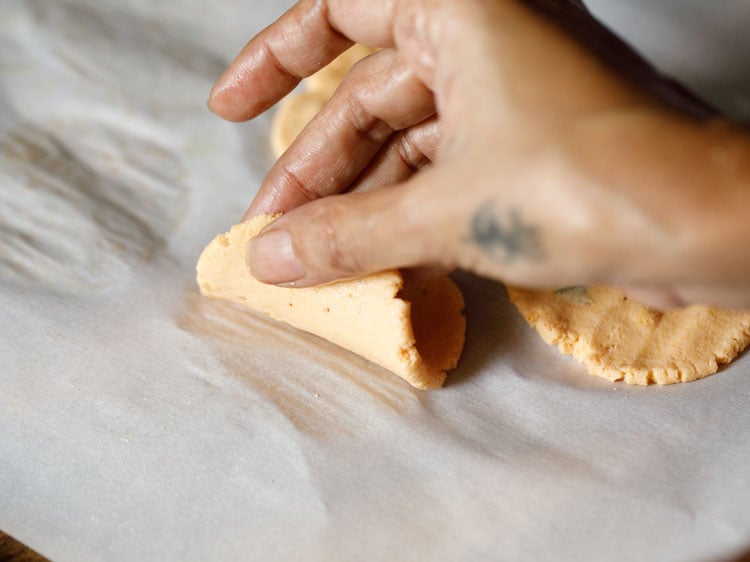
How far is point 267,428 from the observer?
150 cm

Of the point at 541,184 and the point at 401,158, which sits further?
the point at 401,158

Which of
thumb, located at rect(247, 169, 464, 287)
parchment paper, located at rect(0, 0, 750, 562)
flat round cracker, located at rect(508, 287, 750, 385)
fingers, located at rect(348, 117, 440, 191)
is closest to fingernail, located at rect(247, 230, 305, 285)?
thumb, located at rect(247, 169, 464, 287)

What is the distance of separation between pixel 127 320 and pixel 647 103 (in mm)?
1152

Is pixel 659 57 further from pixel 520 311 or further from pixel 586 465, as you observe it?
pixel 586 465

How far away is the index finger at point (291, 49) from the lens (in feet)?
4.78

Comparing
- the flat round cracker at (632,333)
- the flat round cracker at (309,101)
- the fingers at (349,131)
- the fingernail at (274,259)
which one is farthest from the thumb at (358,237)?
the flat round cracker at (309,101)

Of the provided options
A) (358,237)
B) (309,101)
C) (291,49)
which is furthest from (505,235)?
(309,101)

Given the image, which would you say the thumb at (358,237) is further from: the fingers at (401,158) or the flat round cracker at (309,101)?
the flat round cracker at (309,101)

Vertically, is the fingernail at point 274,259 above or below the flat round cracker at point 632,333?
above

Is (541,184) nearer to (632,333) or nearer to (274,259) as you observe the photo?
(274,259)

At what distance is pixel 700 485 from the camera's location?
1.36 meters

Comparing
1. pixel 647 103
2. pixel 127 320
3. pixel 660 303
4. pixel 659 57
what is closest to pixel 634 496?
pixel 660 303

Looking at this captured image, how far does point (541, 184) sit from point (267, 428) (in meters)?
0.76

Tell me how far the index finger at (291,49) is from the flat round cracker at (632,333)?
59 centimetres
